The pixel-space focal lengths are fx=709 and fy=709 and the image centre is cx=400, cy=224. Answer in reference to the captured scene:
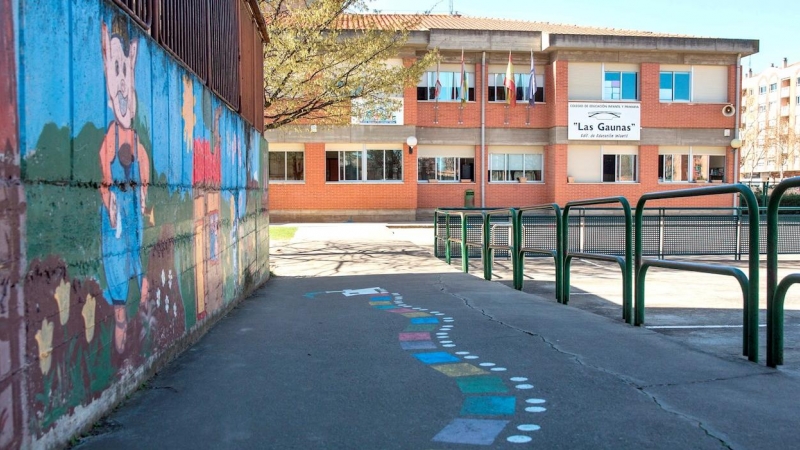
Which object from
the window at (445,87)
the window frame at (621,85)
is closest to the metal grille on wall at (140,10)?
the window at (445,87)

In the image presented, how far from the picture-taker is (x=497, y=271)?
13.7 metres

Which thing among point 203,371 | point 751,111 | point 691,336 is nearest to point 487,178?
point 691,336

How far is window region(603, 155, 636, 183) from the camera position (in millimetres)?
31698

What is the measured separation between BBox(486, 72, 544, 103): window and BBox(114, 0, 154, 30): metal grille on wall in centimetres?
2696

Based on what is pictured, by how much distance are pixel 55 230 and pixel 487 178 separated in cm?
2863

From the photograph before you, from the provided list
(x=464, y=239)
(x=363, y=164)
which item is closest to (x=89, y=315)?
(x=464, y=239)

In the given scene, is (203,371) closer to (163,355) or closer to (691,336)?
(163,355)

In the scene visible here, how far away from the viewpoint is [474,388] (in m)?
4.62

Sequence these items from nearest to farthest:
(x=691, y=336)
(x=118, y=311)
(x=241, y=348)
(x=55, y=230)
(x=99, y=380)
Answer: (x=55, y=230) → (x=99, y=380) → (x=118, y=311) → (x=241, y=348) → (x=691, y=336)

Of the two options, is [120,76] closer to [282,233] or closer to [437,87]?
[282,233]

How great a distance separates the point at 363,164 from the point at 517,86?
25.7 ft

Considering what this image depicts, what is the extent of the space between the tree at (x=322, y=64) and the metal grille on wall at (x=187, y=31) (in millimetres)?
6836

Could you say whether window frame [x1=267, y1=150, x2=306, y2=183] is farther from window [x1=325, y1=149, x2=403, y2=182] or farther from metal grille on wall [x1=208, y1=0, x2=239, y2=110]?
metal grille on wall [x1=208, y1=0, x2=239, y2=110]

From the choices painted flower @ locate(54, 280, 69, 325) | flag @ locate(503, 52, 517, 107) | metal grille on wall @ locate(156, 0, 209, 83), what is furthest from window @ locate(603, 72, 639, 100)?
painted flower @ locate(54, 280, 69, 325)
